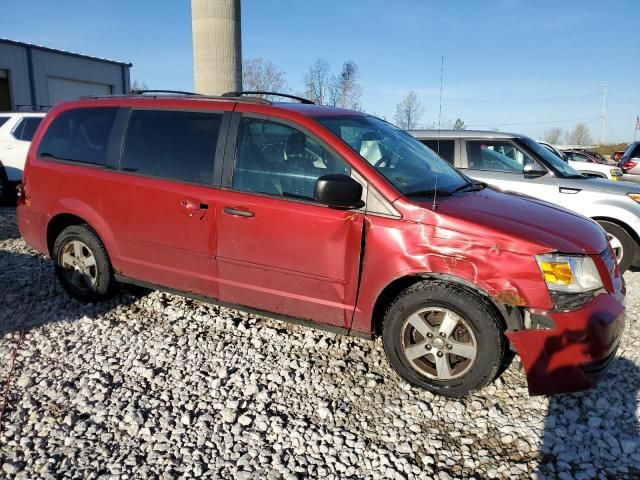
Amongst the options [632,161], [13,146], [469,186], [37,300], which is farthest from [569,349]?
[632,161]

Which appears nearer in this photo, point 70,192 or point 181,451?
point 181,451

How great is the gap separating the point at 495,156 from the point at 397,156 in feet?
11.1

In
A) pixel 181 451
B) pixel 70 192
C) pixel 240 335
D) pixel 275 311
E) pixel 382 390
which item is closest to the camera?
pixel 181 451

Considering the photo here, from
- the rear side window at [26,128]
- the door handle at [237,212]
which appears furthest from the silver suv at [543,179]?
the rear side window at [26,128]

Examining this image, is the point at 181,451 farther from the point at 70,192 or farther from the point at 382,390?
the point at 70,192

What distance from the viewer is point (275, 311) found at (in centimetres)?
360

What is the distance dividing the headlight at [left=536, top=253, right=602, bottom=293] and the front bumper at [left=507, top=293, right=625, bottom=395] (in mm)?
119

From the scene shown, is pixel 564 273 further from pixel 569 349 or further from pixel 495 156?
pixel 495 156

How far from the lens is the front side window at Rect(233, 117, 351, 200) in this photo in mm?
3393

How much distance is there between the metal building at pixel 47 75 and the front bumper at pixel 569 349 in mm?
24227

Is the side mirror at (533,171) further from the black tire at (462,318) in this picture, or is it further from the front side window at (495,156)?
the black tire at (462,318)

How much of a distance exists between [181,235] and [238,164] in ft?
2.38

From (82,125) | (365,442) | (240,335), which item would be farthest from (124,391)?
(82,125)

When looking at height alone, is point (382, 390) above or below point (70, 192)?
below
